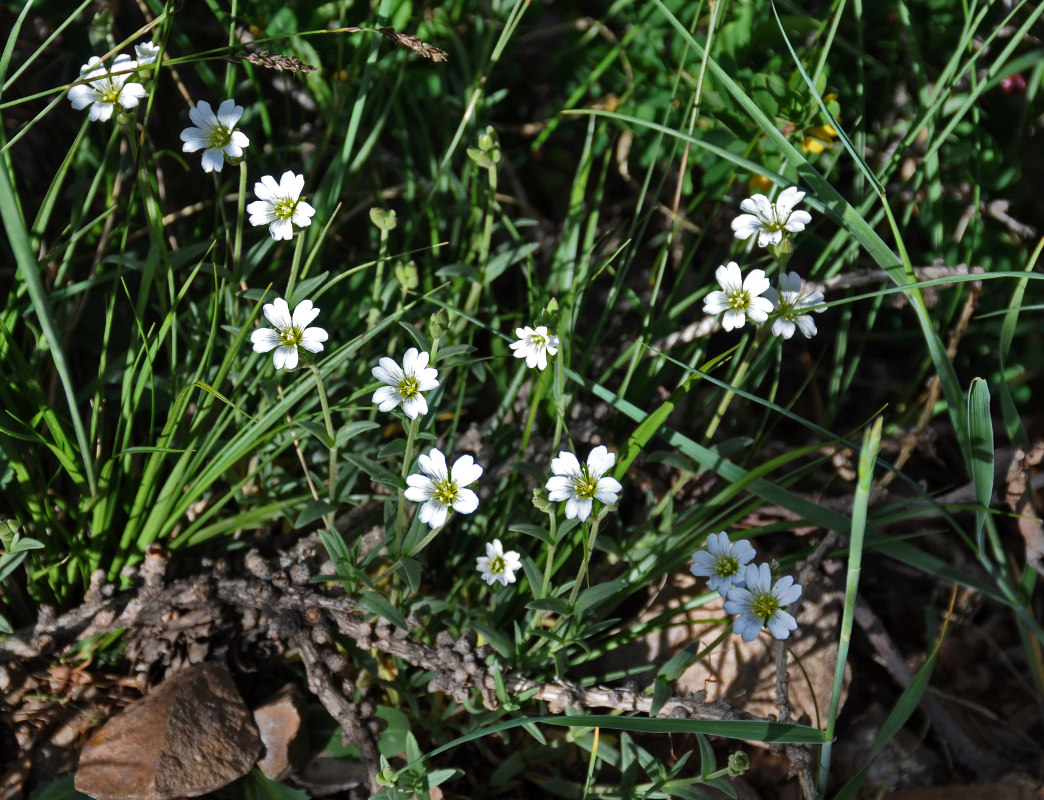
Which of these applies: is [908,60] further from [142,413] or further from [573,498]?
[142,413]

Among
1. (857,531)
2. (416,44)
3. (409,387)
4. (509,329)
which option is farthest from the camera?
(509,329)

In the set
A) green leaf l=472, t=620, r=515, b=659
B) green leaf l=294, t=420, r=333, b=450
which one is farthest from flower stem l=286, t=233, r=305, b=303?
green leaf l=472, t=620, r=515, b=659

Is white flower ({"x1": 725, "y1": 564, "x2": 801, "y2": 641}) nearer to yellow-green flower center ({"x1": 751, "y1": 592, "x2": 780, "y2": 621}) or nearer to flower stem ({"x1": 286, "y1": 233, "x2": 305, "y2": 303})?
yellow-green flower center ({"x1": 751, "y1": 592, "x2": 780, "y2": 621})

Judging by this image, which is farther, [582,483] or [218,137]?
[218,137]

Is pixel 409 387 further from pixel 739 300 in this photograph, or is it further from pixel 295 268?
pixel 739 300

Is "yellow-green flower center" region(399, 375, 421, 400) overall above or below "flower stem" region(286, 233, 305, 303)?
below

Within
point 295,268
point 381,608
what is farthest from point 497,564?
point 295,268
